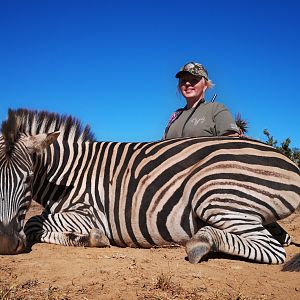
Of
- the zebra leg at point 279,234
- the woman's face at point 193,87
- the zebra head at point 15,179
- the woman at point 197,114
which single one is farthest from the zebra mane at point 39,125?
the zebra leg at point 279,234

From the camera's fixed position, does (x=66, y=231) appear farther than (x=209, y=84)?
No

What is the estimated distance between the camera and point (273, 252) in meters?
3.25

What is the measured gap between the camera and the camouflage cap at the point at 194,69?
17.2 feet

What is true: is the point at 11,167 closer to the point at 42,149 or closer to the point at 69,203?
the point at 42,149

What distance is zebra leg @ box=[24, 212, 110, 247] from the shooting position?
149 inches

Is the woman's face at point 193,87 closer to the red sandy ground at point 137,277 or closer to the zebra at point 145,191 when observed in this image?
the zebra at point 145,191

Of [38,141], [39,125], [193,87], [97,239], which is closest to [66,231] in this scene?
[97,239]

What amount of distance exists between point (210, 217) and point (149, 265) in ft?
2.43

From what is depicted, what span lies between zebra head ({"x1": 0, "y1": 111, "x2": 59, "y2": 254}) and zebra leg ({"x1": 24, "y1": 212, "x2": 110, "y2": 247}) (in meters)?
0.46

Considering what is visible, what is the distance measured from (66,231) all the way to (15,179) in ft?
2.64

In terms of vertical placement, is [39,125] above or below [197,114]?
below

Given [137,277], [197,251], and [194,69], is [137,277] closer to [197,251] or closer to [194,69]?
[197,251]

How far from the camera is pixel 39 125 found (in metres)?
4.34

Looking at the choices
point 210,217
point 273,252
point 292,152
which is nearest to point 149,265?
point 210,217
